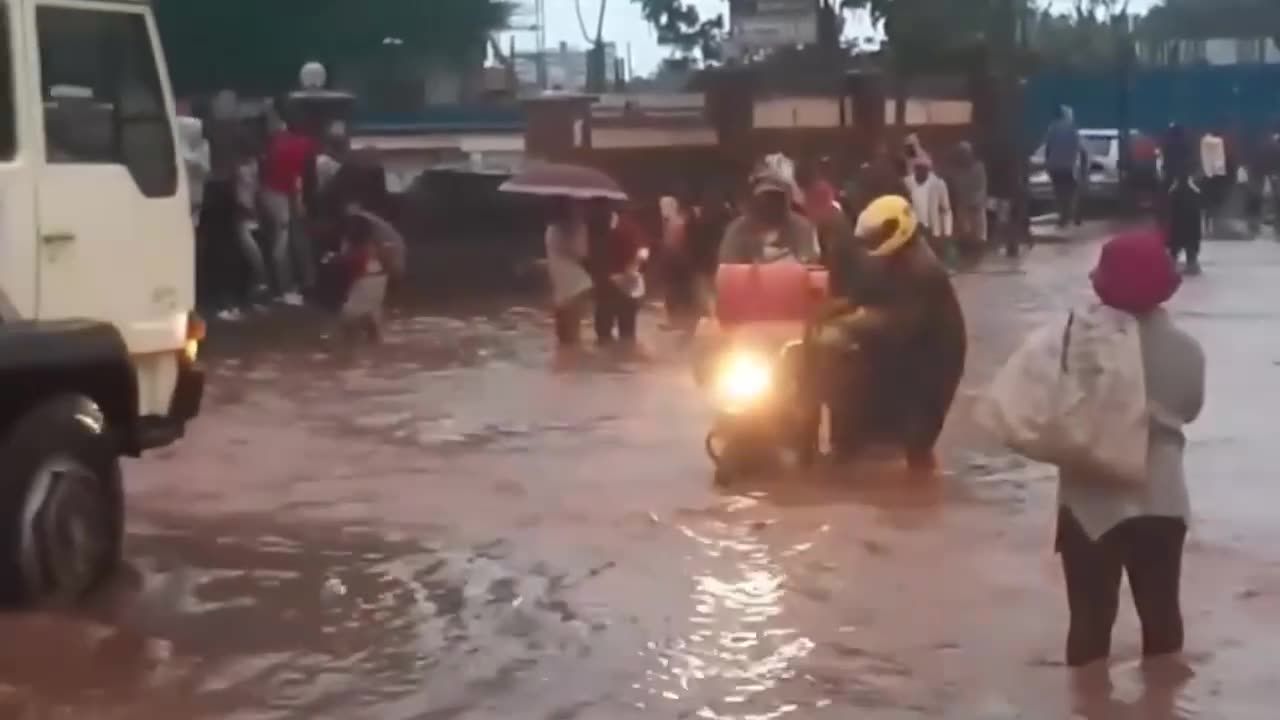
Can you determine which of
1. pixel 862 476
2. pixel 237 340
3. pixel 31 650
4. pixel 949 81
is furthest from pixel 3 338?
pixel 949 81

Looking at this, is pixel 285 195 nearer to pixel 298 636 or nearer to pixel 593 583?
pixel 593 583

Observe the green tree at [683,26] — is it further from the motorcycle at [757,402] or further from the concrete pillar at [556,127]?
the motorcycle at [757,402]

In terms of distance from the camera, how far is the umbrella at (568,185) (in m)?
19.3

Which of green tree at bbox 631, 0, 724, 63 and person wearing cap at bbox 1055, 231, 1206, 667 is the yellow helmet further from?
green tree at bbox 631, 0, 724, 63

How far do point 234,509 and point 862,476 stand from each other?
10.5ft

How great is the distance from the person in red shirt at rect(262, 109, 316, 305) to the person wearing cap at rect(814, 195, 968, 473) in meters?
10.6

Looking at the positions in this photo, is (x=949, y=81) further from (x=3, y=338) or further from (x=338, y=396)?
(x=3, y=338)

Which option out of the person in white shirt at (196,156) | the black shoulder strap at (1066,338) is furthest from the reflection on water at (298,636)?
the person in white shirt at (196,156)

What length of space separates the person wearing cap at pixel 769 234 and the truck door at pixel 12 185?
16.1 feet

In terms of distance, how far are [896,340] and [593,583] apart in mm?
3276

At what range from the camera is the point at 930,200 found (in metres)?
27.5

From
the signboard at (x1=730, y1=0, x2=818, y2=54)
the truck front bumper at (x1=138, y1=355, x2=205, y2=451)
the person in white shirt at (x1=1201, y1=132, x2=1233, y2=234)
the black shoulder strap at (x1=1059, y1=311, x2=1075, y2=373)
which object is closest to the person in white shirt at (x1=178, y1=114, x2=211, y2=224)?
the truck front bumper at (x1=138, y1=355, x2=205, y2=451)

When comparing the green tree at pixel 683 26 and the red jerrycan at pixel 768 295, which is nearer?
the red jerrycan at pixel 768 295

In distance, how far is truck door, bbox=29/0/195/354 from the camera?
30.0 feet
